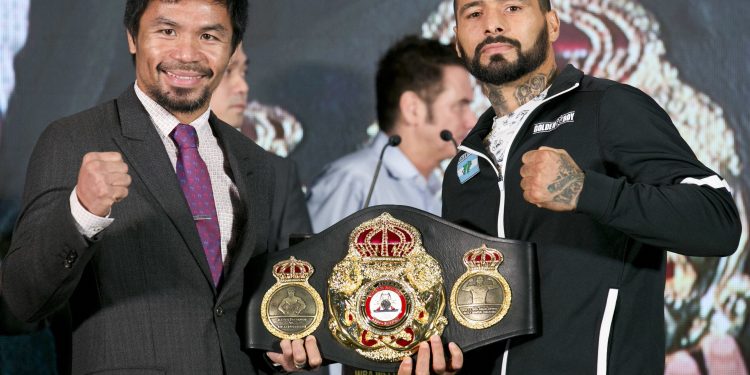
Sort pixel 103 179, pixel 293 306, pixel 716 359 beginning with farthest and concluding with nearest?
pixel 716 359, pixel 293 306, pixel 103 179

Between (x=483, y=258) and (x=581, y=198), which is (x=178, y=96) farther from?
(x=581, y=198)

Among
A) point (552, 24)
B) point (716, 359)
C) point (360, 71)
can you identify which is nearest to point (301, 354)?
point (552, 24)

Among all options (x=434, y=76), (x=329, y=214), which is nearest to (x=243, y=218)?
(x=329, y=214)

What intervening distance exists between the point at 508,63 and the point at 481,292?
53 cm

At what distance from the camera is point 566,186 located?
6.23ft

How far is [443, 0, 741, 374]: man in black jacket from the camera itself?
1912 millimetres

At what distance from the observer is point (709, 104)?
12.5ft

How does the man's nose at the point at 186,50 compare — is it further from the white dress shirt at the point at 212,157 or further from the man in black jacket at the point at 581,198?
the man in black jacket at the point at 581,198

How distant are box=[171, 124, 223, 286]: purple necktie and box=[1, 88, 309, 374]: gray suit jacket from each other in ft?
0.12

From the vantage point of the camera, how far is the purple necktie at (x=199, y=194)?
7.02 feet

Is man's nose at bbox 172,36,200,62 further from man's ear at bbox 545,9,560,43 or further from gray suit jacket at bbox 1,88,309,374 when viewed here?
man's ear at bbox 545,9,560,43

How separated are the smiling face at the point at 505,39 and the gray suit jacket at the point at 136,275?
66 centimetres

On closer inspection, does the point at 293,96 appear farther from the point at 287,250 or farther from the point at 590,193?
the point at 590,193

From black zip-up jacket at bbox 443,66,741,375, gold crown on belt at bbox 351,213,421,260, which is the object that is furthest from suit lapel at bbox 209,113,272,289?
black zip-up jacket at bbox 443,66,741,375
